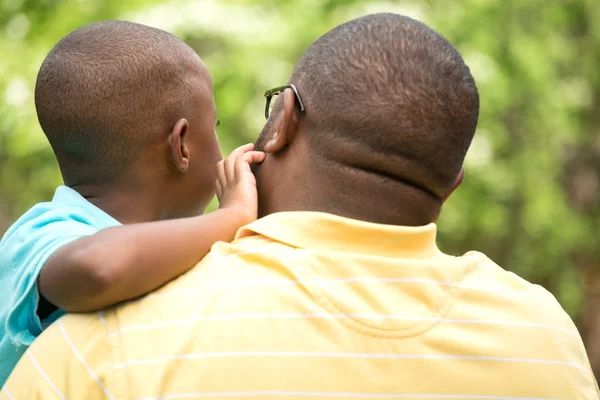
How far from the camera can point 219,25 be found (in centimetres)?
667

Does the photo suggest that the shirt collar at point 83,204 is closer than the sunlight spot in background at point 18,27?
Yes

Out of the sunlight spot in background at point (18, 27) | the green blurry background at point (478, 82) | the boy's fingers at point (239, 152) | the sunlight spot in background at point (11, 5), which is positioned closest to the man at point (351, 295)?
the boy's fingers at point (239, 152)

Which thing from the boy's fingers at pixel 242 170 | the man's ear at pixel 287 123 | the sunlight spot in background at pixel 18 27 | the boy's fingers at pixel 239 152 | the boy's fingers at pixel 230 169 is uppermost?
the man's ear at pixel 287 123

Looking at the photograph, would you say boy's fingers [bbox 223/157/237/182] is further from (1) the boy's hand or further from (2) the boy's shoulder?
(2) the boy's shoulder

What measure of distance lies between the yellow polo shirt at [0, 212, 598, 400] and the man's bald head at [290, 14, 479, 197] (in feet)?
0.55

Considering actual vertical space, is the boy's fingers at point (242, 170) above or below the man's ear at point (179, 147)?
above

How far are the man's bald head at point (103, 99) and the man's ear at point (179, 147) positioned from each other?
3 centimetres

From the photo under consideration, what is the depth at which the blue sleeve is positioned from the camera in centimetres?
210

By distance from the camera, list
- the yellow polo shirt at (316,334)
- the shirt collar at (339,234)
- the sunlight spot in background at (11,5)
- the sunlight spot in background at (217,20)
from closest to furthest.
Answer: the yellow polo shirt at (316,334), the shirt collar at (339,234), the sunlight spot in background at (217,20), the sunlight spot in background at (11,5)

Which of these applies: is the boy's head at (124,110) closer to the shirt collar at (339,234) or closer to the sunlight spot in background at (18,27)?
the shirt collar at (339,234)

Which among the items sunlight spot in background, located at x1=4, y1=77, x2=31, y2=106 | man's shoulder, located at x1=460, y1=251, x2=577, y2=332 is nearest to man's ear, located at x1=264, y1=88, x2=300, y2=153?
man's shoulder, located at x1=460, y1=251, x2=577, y2=332

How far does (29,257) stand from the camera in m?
2.16

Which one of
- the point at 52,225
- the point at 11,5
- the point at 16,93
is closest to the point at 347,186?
the point at 52,225

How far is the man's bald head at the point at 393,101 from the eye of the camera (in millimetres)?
1843
